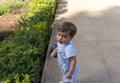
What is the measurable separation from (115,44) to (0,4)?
13.6 ft

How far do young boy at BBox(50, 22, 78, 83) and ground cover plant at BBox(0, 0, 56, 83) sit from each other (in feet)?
1.59

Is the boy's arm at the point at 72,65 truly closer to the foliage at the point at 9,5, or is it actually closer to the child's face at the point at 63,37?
the child's face at the point at 63,37

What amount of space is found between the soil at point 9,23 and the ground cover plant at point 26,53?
807 mm

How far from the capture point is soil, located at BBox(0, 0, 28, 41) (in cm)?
739

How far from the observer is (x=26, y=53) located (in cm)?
504

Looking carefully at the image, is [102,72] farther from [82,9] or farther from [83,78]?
[82,9]

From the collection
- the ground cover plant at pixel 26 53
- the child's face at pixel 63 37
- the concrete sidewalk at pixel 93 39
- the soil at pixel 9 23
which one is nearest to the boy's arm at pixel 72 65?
the child's face at pixel 63 37

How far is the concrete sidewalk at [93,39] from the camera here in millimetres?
5418

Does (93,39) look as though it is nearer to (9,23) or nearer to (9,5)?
(9,23)

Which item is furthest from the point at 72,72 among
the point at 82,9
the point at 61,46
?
the point at 82,9

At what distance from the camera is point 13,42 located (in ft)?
18.2

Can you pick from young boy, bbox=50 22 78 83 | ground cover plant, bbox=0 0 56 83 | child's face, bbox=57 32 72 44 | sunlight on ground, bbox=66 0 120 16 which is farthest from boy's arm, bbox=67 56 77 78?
sunlight on ground, bbox=66 0 120 16

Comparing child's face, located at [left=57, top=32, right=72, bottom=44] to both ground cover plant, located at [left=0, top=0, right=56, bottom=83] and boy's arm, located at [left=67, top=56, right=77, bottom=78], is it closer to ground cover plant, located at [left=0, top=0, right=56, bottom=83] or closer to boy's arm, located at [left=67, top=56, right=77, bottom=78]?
boy's arm, located at [left=67, top=56, right=77, bottom=78]

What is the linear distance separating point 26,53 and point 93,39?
2.25m
